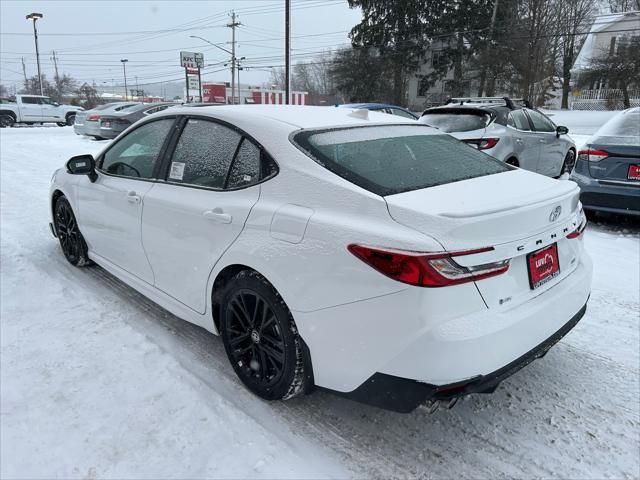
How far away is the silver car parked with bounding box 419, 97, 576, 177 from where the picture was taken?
706cm

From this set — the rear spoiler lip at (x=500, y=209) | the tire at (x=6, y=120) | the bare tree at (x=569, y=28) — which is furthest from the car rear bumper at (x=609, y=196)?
Result: the bare tree at (x=569, y=28)

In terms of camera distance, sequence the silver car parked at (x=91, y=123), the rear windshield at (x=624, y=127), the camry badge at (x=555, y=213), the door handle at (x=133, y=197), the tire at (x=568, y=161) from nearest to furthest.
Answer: the camry badge at (x=555, y=213) < the door handle at (x=133, y=197) < the rear windshield at (x=624, y=127) < the tire at (x=568, y=161) < the silver car parked at (x=91, y=123)

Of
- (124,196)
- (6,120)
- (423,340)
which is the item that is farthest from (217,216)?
(6,120)

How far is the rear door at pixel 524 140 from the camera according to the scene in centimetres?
735

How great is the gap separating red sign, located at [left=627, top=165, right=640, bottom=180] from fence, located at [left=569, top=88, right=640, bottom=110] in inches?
1202

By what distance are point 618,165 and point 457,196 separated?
14.2 ft

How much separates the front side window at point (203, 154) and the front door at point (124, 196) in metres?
0.24

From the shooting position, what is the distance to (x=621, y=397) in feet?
8.98

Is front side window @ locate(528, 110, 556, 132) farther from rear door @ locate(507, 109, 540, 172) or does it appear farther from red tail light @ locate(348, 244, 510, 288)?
red tail light @ locate(348, 244, 510, 288)

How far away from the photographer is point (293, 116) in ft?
9.31

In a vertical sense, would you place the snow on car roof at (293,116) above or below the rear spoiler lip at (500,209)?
above

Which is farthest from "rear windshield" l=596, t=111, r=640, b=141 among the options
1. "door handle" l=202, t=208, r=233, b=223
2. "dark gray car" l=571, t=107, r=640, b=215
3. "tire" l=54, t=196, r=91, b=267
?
"tire" l=54, t=196, r=91, b=267

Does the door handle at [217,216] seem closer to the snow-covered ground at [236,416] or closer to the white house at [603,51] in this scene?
the snow-covered ground at [236,416]

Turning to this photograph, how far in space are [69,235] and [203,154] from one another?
7.32 feet
